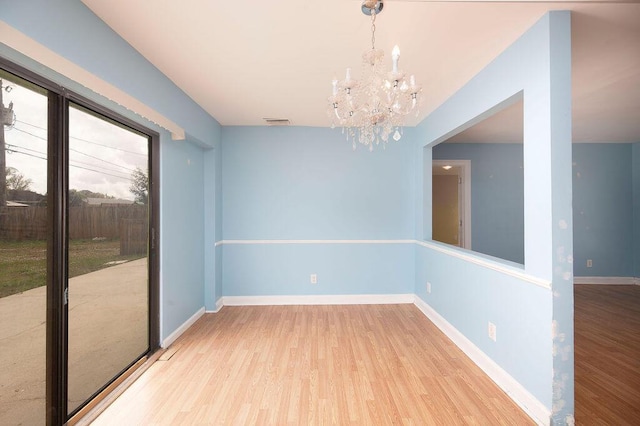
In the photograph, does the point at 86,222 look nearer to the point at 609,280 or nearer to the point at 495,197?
the point at 495,197

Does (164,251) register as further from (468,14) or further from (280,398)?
(468,14)

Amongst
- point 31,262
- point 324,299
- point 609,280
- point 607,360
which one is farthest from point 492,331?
point 609,280

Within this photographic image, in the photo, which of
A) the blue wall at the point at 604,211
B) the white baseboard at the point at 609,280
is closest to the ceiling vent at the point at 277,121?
the blue wall at the point at 604,211

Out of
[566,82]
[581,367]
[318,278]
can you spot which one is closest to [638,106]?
[566,82]

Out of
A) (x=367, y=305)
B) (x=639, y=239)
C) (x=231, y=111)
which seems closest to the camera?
(x=231, y=111)

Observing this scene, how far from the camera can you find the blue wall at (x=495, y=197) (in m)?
5.11

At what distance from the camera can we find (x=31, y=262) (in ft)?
5.29

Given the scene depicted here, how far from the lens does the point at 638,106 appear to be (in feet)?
11.2

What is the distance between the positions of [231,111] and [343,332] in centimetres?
292

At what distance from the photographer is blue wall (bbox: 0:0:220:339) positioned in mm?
1467

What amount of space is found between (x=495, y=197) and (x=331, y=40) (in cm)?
437


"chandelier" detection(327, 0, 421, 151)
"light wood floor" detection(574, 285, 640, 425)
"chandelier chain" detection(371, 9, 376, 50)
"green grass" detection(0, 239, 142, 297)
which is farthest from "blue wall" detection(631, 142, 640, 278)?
"green grass" detection(0, 239, 142, 297)

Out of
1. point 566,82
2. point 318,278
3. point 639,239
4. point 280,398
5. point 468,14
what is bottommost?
point 280,398

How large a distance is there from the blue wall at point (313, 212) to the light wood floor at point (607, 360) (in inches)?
78.4
